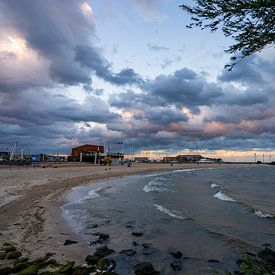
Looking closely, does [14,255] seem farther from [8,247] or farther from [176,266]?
[176,266]

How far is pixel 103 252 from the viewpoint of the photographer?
32.1ft

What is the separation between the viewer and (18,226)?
42.2ft

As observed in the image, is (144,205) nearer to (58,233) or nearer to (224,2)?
(58,233)

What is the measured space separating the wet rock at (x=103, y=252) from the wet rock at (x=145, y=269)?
1334mm

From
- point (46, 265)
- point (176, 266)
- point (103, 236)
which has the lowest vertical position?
point (176, 266)

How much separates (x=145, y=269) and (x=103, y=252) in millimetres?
1976

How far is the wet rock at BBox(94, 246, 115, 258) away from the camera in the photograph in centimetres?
948

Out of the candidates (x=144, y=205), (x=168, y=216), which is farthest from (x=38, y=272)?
(x=144, y=205)

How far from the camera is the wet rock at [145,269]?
822cm

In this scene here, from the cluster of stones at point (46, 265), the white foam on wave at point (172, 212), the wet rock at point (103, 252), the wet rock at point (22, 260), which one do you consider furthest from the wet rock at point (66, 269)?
the white foam on wave at point (172, 212)

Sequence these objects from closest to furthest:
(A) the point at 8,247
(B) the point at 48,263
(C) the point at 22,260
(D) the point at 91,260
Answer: (B) the point at 48,263 < (C) the point at 22,260 < (D) the point at 91,260 < (A) the point at 8,247

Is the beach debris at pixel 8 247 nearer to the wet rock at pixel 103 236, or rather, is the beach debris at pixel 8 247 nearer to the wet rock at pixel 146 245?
the wet rock at pixel 103 236

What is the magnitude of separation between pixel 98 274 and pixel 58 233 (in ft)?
16.8

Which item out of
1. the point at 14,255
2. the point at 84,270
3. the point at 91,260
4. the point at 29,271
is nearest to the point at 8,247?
the point at 14,255
